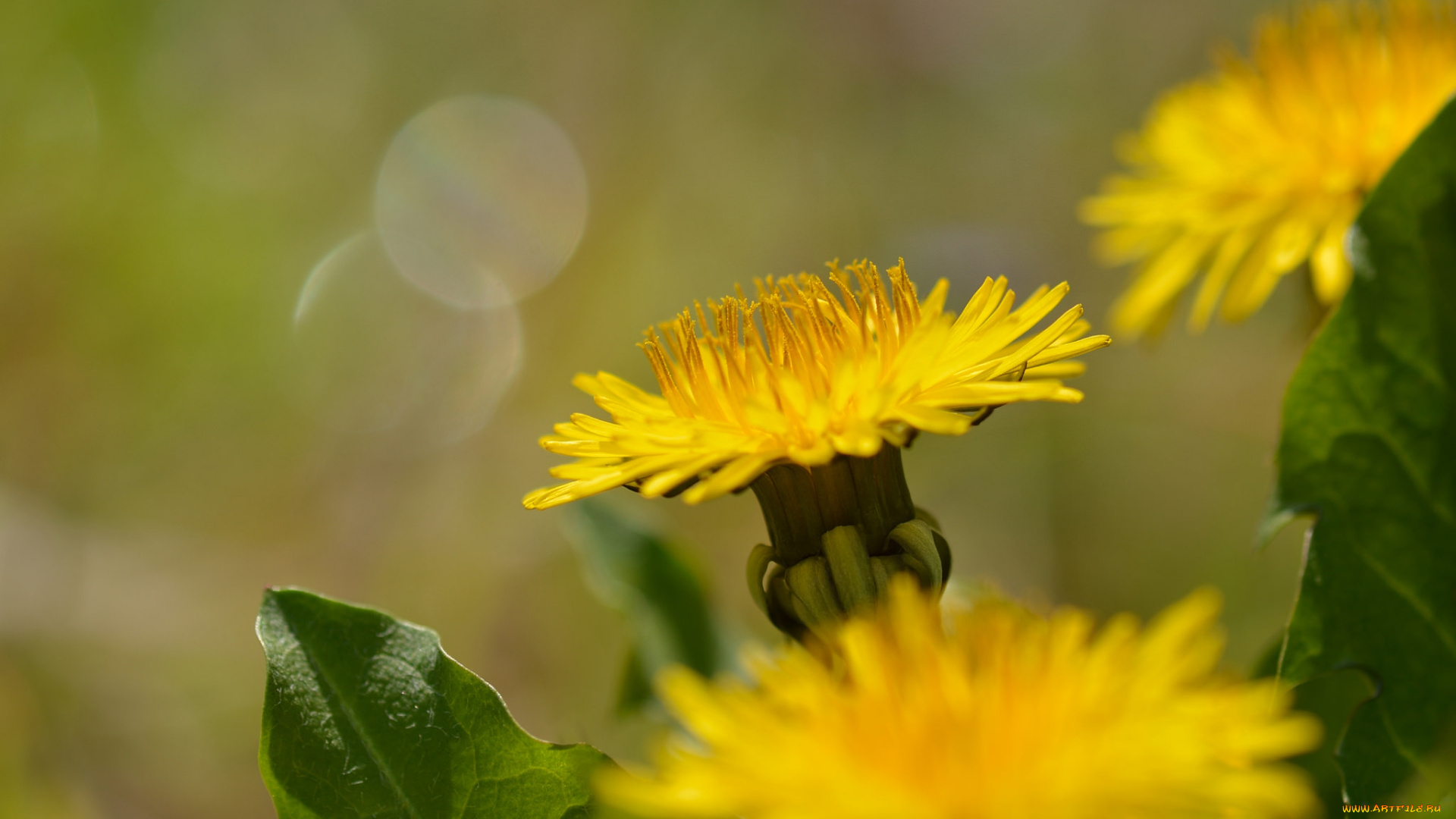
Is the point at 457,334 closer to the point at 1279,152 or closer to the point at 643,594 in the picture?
the point at 643,594

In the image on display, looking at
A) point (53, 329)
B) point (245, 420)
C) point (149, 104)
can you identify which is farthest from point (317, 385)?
point (149, 104)

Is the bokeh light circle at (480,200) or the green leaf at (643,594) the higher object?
the bokeh light circle at (480,200)

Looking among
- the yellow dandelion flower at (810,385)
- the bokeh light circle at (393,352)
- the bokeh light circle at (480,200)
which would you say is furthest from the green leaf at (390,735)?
the bokeh light circle at (480,200)

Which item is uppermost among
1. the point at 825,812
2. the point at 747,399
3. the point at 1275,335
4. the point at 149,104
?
the point at 149,104

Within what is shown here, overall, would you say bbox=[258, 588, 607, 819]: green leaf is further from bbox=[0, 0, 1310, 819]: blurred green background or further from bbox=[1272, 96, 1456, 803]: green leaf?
bbox=[0, 0, 1310, 819]: blurred green background

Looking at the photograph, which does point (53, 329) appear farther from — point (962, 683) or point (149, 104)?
point (962, 683)

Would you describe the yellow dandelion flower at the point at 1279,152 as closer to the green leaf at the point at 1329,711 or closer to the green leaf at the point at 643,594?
the green leaf at the point at 1329,711
